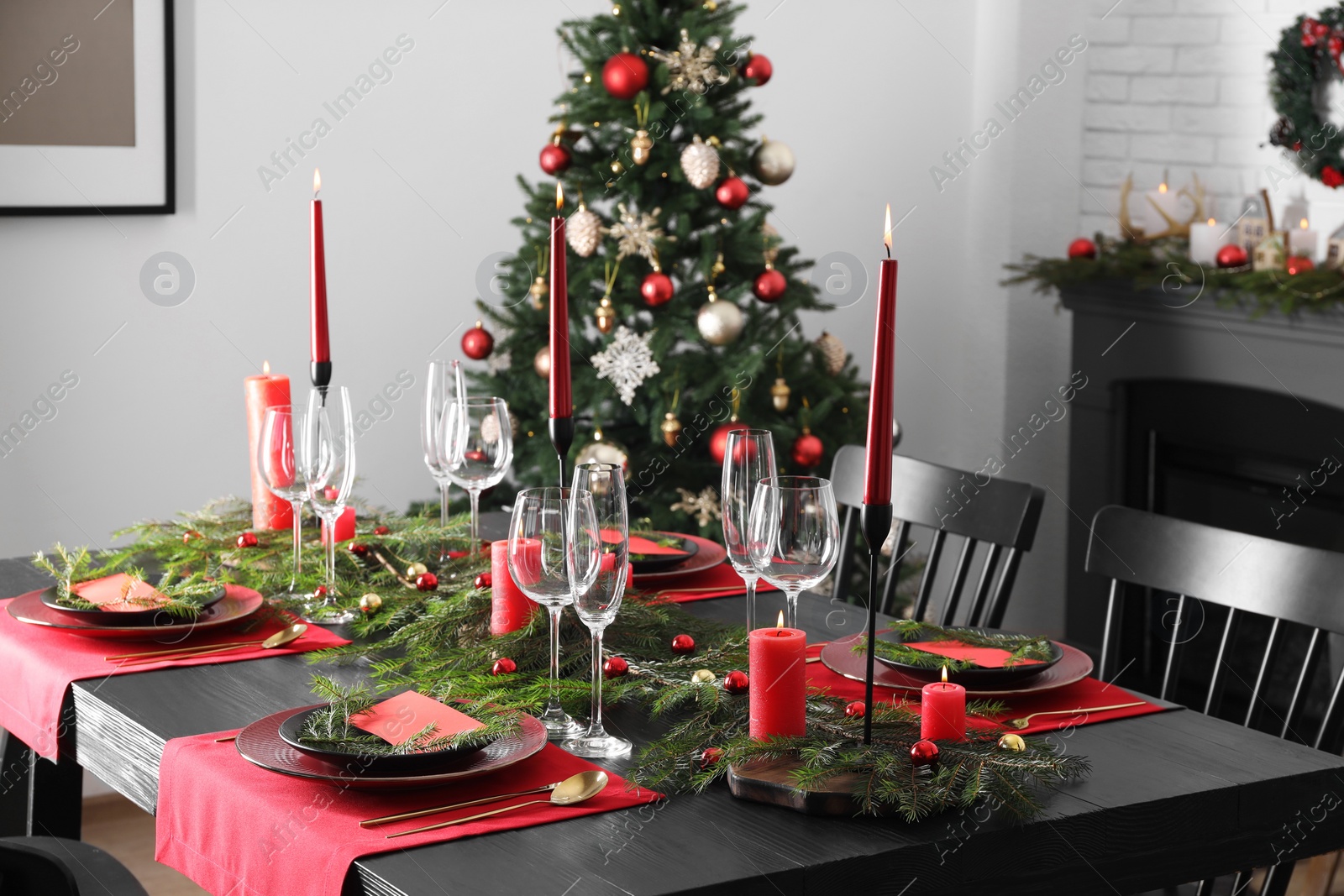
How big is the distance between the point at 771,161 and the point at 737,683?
1.89 m

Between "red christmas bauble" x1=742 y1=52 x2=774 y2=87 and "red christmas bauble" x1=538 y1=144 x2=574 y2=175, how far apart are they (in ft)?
1.34

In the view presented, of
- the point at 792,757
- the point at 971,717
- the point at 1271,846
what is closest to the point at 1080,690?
the point at 971,717

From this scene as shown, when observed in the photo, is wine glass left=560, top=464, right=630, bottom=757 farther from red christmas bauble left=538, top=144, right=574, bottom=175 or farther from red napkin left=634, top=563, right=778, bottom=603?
red christmas bauble left=538, top=144, right=574, bottom=175

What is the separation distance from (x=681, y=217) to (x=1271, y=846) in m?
2.01

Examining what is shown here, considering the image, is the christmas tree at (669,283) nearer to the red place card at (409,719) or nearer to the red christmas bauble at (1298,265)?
the red christmas bauble at (1298,265)

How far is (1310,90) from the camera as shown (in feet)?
10.4

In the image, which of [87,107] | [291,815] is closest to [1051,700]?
[291,815]

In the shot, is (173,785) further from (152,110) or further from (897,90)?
(897,90)

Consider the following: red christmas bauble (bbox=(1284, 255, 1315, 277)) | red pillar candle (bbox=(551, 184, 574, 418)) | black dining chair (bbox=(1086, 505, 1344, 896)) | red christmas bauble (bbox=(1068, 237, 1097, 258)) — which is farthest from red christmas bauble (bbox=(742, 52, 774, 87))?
red pillar candle (bbox=(551, 184, 574, 418))

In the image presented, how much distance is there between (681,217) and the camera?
3002 mm

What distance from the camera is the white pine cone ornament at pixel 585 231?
297 cm

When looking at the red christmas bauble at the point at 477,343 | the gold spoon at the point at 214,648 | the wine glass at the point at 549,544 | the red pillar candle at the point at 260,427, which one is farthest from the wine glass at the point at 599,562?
the red christmas bauble at the point at 477,343

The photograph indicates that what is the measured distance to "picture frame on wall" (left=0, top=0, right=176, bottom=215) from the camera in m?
2.94

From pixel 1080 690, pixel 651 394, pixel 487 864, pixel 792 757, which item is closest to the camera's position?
pixel 487 864
